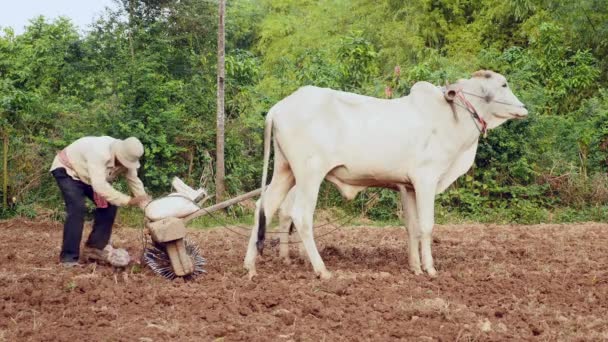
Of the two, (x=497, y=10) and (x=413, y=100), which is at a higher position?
(x=497, y=10)

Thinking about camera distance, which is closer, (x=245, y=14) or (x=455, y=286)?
(x=455, y=286)

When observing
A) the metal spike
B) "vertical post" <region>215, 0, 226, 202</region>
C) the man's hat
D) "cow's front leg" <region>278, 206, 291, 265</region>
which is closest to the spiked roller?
the metal spike

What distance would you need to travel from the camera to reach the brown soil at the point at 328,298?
543cm

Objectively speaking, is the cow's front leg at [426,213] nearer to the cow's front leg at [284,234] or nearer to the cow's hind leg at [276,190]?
the cow's hind leg at [276,190]

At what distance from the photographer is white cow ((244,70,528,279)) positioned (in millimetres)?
7523

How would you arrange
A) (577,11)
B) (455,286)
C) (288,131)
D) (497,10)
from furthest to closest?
(497,10), (577,11), (288,131), (455,286)

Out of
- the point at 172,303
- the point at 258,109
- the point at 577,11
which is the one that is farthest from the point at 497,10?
the point at 172,303

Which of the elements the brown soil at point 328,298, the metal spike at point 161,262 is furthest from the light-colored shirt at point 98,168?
the brown soil at point 328,298

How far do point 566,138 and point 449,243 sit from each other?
6085 millimetres

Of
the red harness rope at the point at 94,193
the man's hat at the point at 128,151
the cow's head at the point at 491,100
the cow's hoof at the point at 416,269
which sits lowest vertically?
the cow's hoof at the point at 416,269

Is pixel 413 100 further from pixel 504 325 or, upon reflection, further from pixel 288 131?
pixel 504 325

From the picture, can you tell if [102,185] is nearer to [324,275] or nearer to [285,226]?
[285,226]

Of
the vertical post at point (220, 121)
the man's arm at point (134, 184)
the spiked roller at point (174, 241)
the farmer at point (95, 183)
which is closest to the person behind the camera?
the spiked roller at point (174, 241)

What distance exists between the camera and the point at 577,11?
20375 millimetres
